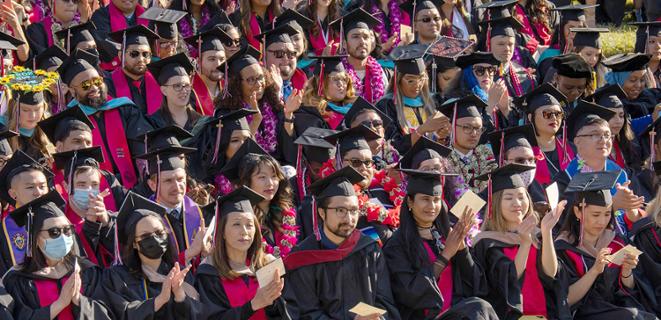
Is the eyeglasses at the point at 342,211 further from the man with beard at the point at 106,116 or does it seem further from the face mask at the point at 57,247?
the man with beard at the point at 106,116

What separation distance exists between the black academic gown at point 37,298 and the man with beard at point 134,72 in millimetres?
2770

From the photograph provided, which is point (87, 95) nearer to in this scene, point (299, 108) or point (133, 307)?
point (299, 108)

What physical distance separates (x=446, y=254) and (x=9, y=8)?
4.67 m

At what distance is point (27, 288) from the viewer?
846 centimetres

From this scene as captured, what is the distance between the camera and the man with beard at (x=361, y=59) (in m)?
12.0

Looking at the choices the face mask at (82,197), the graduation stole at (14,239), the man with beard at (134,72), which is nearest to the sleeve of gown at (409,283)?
the face mask at (82,197)

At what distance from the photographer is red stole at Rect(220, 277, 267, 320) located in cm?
873

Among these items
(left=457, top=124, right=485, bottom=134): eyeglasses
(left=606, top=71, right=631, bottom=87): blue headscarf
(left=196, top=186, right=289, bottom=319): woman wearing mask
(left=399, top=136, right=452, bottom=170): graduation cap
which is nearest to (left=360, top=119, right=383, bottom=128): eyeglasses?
(left=457, top=124, right=485, bottom=134): eyeglasses

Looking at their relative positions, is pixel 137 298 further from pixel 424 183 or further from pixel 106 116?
pixel 106 116

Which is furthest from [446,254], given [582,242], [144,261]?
[144,261]

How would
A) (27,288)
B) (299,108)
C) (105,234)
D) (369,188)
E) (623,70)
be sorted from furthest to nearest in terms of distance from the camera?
1. (623,70)
2. (299,108)
3. (369,188)
4. (105,234)
5. (27,288)

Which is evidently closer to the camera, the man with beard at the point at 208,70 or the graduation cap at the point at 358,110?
the graduation cap at the point at 358,110

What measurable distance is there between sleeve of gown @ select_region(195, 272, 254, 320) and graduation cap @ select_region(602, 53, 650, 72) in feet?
16.5

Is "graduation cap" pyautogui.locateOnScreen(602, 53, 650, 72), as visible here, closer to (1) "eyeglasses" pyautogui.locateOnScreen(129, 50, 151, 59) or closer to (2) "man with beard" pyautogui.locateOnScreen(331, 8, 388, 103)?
(2) "man with beard" pyautogui.locateOnScreen(331, 8, 388, 103)
